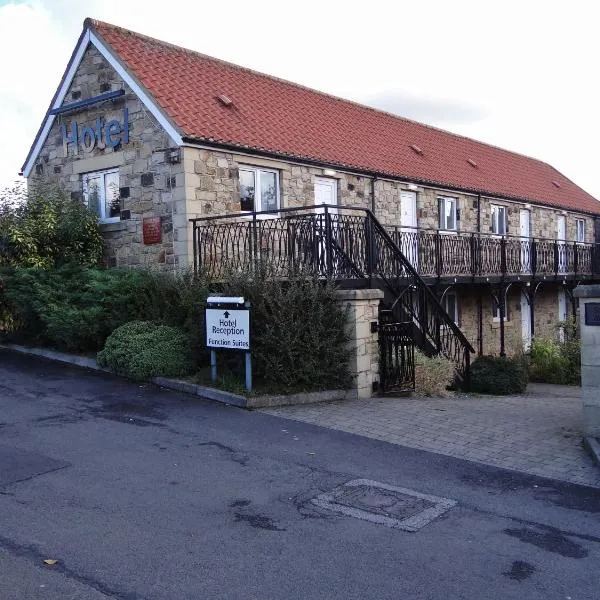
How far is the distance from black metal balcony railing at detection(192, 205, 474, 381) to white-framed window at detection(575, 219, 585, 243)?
1721cm

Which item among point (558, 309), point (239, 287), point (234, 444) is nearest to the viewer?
point (234, 444)

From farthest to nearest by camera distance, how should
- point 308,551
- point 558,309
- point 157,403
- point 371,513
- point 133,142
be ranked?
point 558,309 < point 133,142 < point 157,403 < point 371,513 < point 308,551

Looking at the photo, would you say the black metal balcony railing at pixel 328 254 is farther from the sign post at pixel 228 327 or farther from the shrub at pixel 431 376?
the sign post at pixel 228 327

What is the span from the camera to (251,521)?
214 inches

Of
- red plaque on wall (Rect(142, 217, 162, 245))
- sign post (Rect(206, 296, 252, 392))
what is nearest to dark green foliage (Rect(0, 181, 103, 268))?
red plaque on wall (Rect(142, 217, 162, 245))

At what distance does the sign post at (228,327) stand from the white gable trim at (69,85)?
4341mm

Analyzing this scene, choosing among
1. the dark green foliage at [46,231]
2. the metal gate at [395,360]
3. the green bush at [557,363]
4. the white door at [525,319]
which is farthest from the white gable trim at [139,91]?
the white door at [525,319]

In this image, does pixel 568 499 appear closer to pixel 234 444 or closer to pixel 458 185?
pixel 234 444

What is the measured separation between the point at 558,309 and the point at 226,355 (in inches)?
723

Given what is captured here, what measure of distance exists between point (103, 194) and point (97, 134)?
1285mm

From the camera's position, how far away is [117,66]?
14.3 m

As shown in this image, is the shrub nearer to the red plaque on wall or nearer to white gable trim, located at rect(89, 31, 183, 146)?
the red plaque on wall

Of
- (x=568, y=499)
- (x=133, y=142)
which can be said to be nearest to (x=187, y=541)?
(x=568, y=499)

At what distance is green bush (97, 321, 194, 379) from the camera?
1060cm
